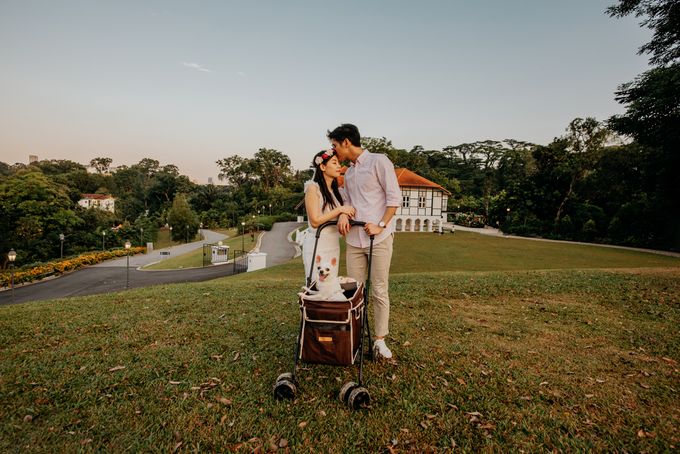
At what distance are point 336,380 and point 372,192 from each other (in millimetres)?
1856

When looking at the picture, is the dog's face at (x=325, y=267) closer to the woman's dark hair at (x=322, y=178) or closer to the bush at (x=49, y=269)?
the woman's dark hair at (x=322, y=178)

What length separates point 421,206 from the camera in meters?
37.3

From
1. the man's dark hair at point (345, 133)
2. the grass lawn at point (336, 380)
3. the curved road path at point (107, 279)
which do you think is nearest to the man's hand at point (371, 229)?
the man's dark hair at point (345, 133)

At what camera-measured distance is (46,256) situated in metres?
35.0

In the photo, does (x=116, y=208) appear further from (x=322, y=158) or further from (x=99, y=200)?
(x=322, y=158)

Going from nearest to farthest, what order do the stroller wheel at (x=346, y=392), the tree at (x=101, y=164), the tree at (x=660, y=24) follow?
the stroller wheel at (x=346, y=392) → the tree at (x=660, y=24) → the tree at (x=101, y=164)

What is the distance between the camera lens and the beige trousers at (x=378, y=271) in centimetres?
320

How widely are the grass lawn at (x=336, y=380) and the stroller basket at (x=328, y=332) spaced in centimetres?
46

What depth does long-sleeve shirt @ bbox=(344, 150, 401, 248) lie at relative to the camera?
3145 mm

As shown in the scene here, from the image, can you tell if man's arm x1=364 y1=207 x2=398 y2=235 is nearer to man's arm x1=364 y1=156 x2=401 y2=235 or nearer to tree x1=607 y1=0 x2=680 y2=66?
man's arm x1=364 y1=156 x2=401 y2=235

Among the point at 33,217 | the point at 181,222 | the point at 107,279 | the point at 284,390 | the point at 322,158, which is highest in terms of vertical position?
the point at 322,158

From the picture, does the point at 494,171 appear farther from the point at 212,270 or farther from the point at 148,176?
the point at 148,176

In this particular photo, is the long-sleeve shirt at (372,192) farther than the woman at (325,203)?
Yes

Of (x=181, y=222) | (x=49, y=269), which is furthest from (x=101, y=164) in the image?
(x=49, y=269)
